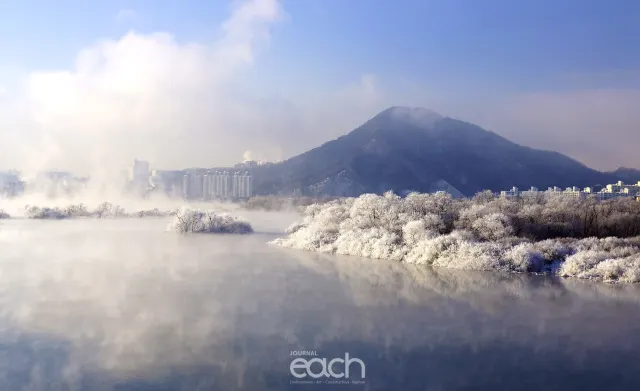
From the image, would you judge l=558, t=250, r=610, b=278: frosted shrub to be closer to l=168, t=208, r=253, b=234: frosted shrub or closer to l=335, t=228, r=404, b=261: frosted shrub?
l=335, t=228, r=404, b=261: frosted shrub

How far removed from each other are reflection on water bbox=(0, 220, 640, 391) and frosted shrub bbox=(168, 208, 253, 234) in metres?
17.3

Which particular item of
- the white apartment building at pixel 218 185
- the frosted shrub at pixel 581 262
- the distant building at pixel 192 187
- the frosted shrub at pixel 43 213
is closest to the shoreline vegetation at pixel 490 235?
the frosted shrub at pixel 581 262

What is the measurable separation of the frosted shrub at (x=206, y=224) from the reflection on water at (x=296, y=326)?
17.3 metres

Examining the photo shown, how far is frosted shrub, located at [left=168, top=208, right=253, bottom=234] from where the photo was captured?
38.6 meters

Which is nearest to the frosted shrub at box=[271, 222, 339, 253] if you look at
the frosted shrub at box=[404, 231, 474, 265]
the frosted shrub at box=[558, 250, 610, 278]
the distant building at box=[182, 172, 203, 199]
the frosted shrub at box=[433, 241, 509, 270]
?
the frosted shrub at box=[404, 231, 474, 265]

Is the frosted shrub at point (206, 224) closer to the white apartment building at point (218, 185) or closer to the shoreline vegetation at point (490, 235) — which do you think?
the shoreline vegetation at point (490, 235)

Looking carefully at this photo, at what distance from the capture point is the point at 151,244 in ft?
97.2

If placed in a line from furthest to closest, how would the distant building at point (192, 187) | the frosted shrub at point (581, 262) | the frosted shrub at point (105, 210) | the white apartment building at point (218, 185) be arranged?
the white apartment building at point (218, 185), the frosted shrub at point (105, 210), the distant building at point (192, 187), the frosted shrub at point (581, 262)

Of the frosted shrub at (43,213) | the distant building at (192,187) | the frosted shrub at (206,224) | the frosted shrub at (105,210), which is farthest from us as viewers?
the frosted shrub at (105,210)

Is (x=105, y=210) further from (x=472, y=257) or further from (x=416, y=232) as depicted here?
(x=472, y=257)

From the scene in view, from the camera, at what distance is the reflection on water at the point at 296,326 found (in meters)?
8.50

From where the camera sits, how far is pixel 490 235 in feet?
78.4

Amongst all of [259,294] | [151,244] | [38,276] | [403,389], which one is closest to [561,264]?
[259,294]

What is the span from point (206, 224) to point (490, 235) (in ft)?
70.6
